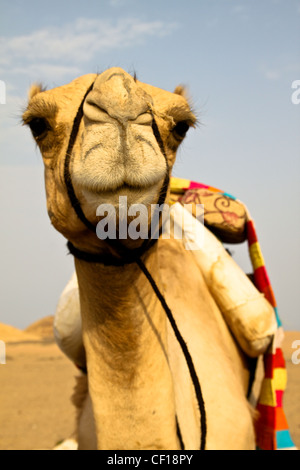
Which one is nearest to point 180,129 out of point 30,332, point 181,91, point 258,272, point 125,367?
point 181,91

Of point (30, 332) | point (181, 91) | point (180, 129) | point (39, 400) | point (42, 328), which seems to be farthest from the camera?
point (42, 328)

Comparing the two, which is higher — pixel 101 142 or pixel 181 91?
pixel 181 91

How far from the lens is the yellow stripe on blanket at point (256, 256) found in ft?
11.6

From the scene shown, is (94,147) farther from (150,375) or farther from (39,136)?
(150,375)

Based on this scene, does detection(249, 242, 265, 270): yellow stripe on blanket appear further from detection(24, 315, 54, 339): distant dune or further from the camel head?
detection(24, 315, 54, 339): distant dune

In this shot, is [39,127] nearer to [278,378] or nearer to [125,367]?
[125,367]

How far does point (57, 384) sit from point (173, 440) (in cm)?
1070

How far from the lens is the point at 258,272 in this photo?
3.49 m

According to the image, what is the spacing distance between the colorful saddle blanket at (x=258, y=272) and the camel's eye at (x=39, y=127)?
1.53 meters

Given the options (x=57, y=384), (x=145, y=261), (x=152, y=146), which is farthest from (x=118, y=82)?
(x=57, y=384)

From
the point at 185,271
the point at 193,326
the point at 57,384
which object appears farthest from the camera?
the point at 57,384

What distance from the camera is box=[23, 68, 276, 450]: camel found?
1.69 m

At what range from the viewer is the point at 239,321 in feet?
9.66

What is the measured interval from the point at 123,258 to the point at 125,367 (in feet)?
1.21
